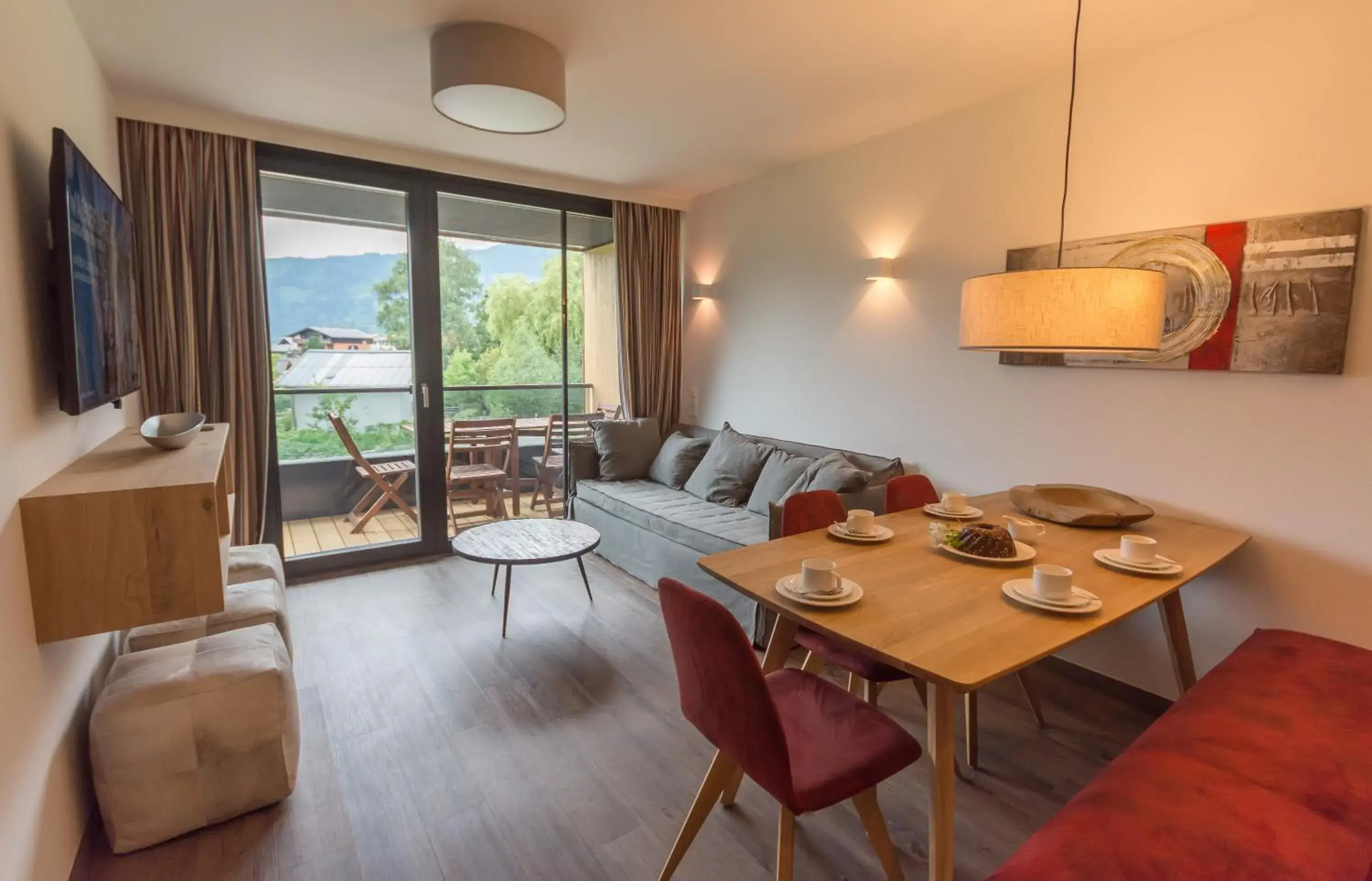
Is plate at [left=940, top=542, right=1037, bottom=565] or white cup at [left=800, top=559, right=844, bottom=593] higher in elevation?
white cup at [left=800, top=559, right=844, bottom=593]

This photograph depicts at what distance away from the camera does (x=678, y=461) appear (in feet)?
14.5

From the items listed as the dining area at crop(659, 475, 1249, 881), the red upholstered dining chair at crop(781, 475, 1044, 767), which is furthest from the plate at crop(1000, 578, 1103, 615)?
the red upholstered dining chair at crop(781, 475, 1044, 767)

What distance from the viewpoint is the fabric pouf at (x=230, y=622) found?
224 centimetres

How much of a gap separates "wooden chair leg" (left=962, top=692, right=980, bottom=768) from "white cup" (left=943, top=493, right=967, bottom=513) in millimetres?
642

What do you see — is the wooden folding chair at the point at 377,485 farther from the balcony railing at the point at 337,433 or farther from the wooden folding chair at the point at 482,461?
the wooden folding chair at the point at 482,461

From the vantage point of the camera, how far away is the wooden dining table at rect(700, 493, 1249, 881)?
54.1 inches

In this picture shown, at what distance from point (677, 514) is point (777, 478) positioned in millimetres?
602

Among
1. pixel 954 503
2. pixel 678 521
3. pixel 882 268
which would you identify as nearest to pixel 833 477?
pixel 954 503

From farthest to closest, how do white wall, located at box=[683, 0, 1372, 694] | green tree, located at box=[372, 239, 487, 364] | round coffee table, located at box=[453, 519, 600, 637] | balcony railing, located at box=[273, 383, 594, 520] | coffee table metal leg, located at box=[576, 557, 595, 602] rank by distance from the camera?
green tree, located at box=[372, 239, 487, 364] → balcony railing, located at box=[273, 383, 594, 520] → coffee table metal leg, located at box=[576, 557, 595, 602] → round coffee table, located at box=[453, 519, 600, 637] → white wall, located at box=[683, 0, 1372, 694]

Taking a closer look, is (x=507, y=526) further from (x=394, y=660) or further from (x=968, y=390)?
(x=968, y=390)

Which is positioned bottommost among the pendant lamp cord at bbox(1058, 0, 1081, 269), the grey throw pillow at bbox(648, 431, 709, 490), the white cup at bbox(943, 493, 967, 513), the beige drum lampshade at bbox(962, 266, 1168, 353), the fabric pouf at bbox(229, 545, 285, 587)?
the fabric pouf at bbox(229, 545, 285, 587)

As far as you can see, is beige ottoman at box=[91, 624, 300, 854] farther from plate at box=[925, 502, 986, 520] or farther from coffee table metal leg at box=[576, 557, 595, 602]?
plate at box=[925, 502, 986, 520]

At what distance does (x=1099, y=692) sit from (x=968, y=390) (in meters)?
1.41

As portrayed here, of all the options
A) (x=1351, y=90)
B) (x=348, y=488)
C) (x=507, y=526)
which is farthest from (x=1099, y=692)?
(x=348, y=488)
